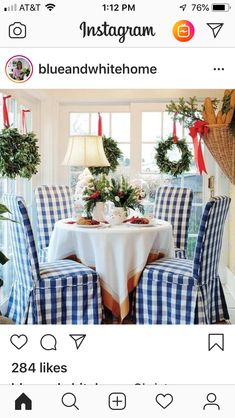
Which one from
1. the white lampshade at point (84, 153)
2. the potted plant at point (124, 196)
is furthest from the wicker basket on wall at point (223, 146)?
the white lampshade at point (84, 153)

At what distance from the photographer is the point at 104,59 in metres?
0.70

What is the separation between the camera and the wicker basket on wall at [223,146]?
988 mm

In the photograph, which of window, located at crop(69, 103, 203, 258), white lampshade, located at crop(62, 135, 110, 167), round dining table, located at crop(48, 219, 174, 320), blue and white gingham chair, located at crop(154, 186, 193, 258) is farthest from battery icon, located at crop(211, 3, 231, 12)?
window, located at crop(69, 103, 203, 258)

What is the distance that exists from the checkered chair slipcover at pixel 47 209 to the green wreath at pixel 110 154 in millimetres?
350

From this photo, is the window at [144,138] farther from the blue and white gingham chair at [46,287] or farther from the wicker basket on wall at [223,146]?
the wicker basket on wall at [223,146]
